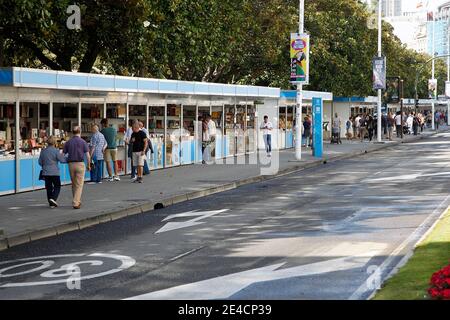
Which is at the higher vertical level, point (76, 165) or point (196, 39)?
point (196, 39)

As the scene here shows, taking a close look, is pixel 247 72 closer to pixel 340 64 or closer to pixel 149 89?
pixel 340 64

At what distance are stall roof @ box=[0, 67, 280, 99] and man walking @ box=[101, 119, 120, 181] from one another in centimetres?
116

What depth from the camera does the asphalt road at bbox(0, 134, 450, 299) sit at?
34.5 ft

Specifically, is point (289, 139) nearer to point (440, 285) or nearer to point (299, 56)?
point (299, 56)

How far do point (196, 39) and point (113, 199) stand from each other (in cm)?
1630

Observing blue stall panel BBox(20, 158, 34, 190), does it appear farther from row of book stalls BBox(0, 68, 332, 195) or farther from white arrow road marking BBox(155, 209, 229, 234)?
white arrow road marking BBox(155, 209, 229, 234)

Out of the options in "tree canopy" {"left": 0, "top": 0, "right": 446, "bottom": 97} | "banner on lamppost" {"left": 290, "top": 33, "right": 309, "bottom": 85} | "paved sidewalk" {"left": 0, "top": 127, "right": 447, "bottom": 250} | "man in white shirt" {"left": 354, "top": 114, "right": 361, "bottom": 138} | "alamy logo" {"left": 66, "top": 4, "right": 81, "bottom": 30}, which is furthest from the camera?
"man in white shirt" {"left": 354, "top": 114, "right": 361, "bottom": 138}

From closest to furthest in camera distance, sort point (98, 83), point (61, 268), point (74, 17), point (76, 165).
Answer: point (61, 268)
point (76, 165)
point (98, 83)
point (74, 17)

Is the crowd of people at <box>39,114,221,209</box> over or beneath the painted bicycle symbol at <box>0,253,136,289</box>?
over

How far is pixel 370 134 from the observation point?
189ft

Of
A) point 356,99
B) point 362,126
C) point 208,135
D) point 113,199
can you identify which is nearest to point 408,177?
point 208,135

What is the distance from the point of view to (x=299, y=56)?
34.8 m

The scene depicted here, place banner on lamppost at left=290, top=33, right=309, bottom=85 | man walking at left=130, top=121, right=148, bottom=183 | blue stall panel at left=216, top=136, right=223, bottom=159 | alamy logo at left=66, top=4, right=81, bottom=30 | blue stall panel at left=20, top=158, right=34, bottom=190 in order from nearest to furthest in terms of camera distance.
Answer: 1. blue stall panel at left=20, top=158, right=34, bottom=190
2. man walking at left=130, top=121, right=148, bottom=183
3. alamy logo at left=66, top=4, right=81, bottom=30
4. banner on lamppost at left=290, top=33, right=309, bottom=85
5. blue stall panel at left=216, top=136, right=223, bottom=159

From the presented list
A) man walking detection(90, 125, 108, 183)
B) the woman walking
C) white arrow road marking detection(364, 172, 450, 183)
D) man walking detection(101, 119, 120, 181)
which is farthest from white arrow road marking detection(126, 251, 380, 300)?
man walking detection(101, 119, 120, 181)
